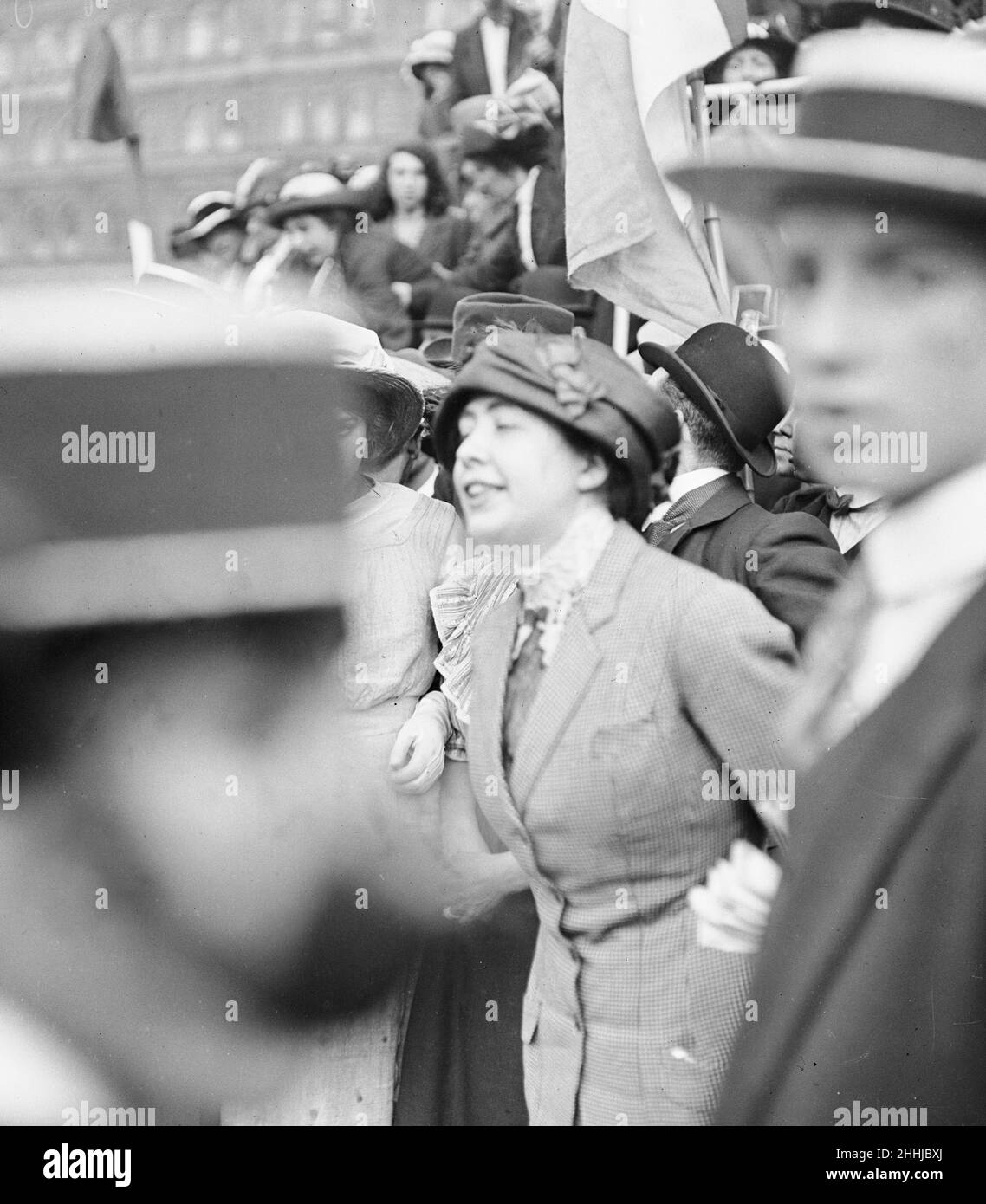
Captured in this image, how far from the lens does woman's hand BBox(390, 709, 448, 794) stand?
2.76 meters

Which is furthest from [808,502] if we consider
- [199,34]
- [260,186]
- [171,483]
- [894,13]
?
[260,186]

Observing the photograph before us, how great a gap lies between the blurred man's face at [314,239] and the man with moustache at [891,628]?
3411mm

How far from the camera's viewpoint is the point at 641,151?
9.66 feet

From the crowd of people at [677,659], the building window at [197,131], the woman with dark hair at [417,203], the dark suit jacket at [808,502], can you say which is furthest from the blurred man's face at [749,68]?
the woman with dark hair at [417,203]

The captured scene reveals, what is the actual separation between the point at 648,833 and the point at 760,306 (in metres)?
1.42

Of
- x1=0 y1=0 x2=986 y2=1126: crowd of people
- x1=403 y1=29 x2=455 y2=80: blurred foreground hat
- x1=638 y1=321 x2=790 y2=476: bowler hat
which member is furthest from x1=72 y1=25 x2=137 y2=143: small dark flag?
x1=638 y1=321 x2=790 y2=476: bowler hat

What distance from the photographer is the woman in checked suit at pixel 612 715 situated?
7.23ft

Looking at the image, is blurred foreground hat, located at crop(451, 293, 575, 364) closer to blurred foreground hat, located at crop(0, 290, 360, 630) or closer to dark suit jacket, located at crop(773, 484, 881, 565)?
blurred foreground hat, located at crop(0, 290, 360, 630)

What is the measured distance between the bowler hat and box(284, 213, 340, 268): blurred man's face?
247 centimetres

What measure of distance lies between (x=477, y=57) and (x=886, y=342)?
15.3 feet

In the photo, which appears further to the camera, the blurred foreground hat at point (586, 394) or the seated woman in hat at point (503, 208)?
the seated woman in hat at point (503, 208)

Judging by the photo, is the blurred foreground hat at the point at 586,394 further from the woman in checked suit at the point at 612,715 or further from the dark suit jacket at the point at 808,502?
the dark suit jacket at the point at 808,502

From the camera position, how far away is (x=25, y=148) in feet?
11.6
